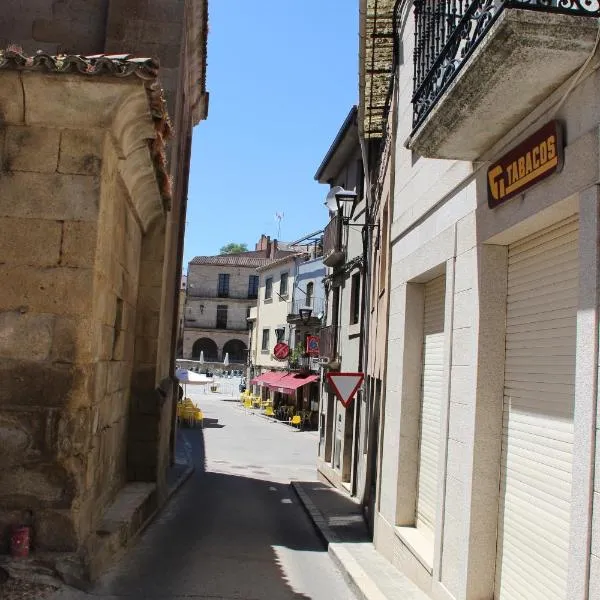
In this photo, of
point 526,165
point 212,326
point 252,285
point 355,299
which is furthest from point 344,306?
point 212,326

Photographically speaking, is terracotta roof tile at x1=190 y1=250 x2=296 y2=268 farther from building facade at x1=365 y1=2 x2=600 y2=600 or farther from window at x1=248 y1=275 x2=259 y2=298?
building facade at x1=365 y1=2 x2=600 y2=600

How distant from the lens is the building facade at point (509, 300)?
13.0ft

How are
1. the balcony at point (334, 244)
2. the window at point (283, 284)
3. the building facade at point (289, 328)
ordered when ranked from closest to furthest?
1. the balcony at point (334, 244)
2. the building facade at point (289, 328)
3. the window at point (283, 284)

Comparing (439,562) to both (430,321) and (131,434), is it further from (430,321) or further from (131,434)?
(131,434)

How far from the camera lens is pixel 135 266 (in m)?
9.77

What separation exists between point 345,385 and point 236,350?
2576 inches

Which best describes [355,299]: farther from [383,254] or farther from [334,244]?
[383,254]

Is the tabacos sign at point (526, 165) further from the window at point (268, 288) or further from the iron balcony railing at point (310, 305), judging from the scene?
the window at point (268, 288)

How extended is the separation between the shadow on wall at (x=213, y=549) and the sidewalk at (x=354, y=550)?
32 cm

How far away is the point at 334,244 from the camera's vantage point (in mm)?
22250

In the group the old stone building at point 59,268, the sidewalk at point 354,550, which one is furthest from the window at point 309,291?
the old stone building at point 59,268

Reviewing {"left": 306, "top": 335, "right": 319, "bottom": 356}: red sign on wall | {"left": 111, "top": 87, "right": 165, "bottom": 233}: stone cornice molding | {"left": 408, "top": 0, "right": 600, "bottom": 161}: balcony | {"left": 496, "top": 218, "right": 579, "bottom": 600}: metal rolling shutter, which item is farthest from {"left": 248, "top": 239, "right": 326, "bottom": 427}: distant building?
{"left": 496, "top": 218, "right": 579, "bottom": 600}: metal rolling shutter

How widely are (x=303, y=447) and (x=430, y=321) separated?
20.3m

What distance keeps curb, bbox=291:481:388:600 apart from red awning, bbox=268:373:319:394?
21.2 m
